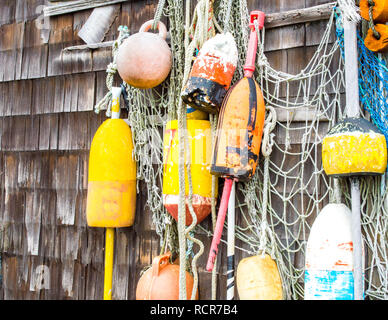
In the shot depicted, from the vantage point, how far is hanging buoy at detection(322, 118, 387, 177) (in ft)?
6.54

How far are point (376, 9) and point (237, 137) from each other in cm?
84

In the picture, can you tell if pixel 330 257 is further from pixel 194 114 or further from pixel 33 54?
pixel 33 54

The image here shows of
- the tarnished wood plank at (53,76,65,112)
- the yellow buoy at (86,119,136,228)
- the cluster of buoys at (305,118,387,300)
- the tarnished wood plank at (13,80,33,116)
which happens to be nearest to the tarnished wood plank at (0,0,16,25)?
the tarnished wood plank at (13,80,33,116)

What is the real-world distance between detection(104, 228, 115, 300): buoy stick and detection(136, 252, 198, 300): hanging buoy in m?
0.35

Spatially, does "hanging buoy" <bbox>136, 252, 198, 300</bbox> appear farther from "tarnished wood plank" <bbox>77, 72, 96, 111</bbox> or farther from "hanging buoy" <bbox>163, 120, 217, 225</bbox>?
"tarnished wood plank" <bbox>77, 72, 96, 111</bbox>

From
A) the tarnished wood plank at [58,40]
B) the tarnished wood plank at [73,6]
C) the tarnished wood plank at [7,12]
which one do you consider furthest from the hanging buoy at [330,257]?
the tarnished wood plank at [7,12]

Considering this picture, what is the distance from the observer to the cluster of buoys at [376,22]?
2057mm

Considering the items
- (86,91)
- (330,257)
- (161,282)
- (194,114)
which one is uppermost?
(86,91)

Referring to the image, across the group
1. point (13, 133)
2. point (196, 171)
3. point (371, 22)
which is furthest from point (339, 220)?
point (13, 133)

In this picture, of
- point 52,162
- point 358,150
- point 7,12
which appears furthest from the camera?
point 7,12

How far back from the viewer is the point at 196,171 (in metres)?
2.46

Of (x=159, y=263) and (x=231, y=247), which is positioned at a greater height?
(x=231, y=247)

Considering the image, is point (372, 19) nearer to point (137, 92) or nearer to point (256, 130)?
point (256, 130)

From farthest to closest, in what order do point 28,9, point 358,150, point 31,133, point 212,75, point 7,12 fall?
point 7,12, point 28,9, point 31,133, point 212,75, point 358,150
